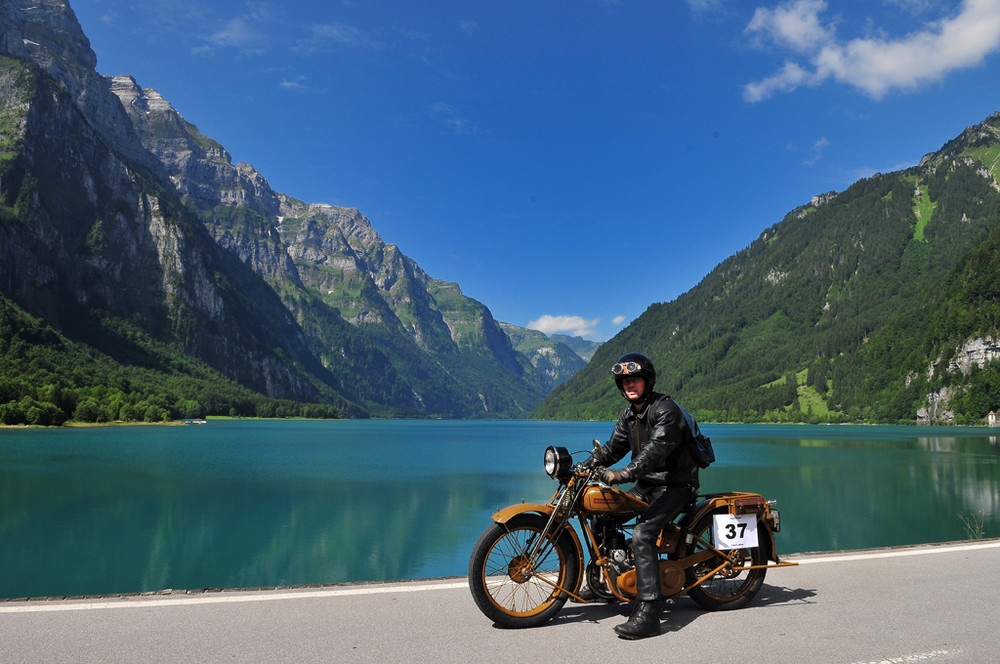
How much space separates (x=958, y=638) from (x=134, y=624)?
747cm

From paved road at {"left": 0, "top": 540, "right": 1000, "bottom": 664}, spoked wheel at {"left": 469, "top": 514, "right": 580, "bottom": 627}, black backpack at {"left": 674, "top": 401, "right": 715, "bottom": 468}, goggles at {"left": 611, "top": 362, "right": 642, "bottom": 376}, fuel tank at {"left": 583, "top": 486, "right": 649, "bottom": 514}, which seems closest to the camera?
paved road at {"left": 0, "top": 540, "right": 1000, "bottom": 664}

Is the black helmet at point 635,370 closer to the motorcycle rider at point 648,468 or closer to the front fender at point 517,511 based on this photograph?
the motorcycle rider at point 648,468

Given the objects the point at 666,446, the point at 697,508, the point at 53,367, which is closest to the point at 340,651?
the point at 666,446

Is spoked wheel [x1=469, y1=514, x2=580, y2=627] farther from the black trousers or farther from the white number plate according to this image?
the white number plate

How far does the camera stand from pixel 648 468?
6125 millimetres

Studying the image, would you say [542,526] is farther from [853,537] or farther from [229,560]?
[853,537]

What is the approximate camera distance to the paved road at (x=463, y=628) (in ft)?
17.0

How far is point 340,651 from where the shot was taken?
5223 millimetres

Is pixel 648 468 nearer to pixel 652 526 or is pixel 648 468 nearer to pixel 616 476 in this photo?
pixel 616 476

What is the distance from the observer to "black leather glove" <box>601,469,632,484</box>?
19.7ft

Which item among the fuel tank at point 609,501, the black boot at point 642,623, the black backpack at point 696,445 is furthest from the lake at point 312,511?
the black backpack at point 696,445

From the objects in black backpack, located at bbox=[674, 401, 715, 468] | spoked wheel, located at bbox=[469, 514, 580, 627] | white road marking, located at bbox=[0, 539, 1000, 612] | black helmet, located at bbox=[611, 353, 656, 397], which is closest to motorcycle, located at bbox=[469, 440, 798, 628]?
spoked wheel, located at bbox=[469, 514, 580, 627]

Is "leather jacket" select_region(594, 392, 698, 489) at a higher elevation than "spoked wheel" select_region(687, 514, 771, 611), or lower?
higher

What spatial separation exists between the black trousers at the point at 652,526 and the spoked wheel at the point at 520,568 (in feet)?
2.24
